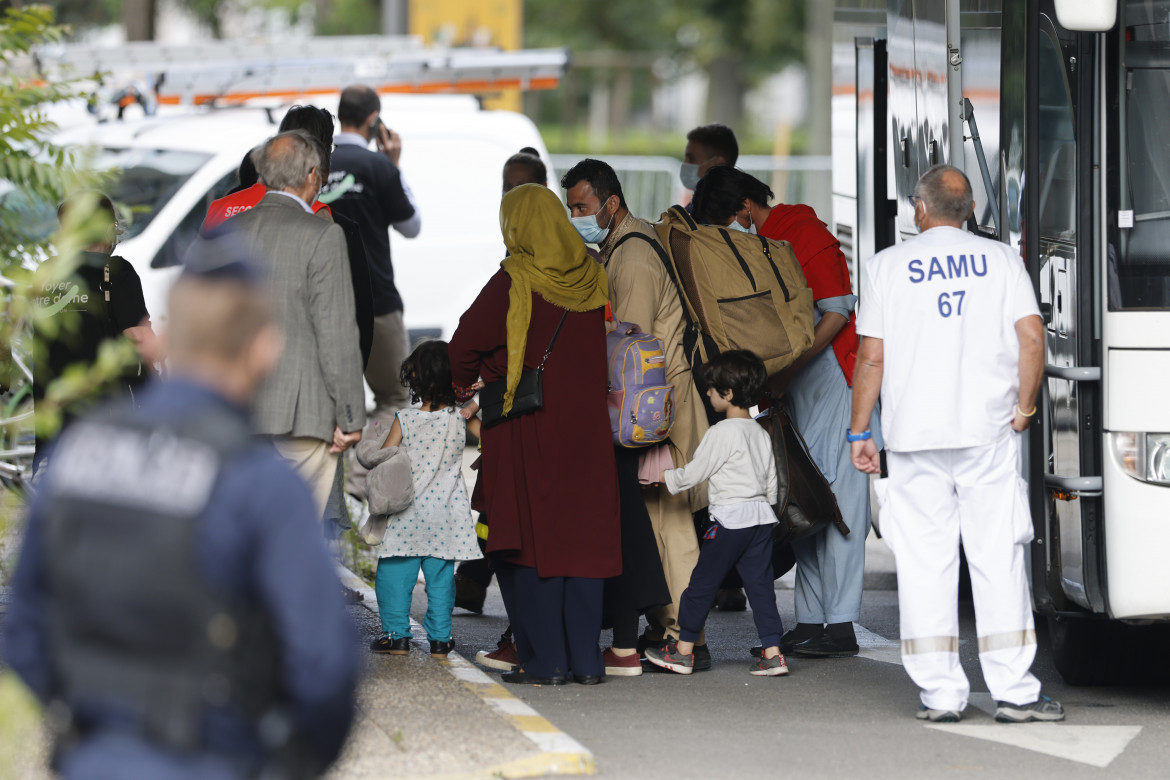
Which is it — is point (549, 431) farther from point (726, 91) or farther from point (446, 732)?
point (726, 91)

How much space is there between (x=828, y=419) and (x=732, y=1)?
1176 inches

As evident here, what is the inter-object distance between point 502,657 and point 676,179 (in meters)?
12.4

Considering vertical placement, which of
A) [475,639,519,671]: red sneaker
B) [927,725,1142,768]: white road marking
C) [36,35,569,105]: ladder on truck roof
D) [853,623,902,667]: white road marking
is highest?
[36,35,569,105]: ladder on truck roof

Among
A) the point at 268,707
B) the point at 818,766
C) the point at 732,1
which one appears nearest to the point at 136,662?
the point at 268,707

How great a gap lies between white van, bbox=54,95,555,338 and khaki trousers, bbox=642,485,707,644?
15.2ft

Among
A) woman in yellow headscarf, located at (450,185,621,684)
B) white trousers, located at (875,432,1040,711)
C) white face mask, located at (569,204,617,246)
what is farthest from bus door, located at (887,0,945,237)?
woman in yellow headscarf, located at (450,185,621,684)

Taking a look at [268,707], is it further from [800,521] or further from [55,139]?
[55,139]

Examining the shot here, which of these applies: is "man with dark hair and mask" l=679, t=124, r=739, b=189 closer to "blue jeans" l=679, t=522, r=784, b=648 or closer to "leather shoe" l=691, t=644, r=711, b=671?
"blue jeans" l=679, t=522, r=784, b=648

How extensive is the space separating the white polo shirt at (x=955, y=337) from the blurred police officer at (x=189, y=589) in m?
3.06

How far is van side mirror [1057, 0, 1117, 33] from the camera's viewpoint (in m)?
4.71

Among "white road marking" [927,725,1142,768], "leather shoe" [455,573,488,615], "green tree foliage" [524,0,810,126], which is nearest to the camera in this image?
"white road marking" [927,725,1142,768]

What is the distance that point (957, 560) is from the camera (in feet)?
17.3

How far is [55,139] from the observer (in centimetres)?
1046

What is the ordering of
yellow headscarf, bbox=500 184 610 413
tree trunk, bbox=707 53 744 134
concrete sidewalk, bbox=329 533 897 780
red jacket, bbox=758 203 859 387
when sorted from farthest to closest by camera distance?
1. tree trunk, bbox=707 53 744 134
2. red jacket, bbox=758 203 859 387
3. yellow headscarf, bbox=500 184 610 413
4. concrete sidewalk, bbox=329 533 897 780
